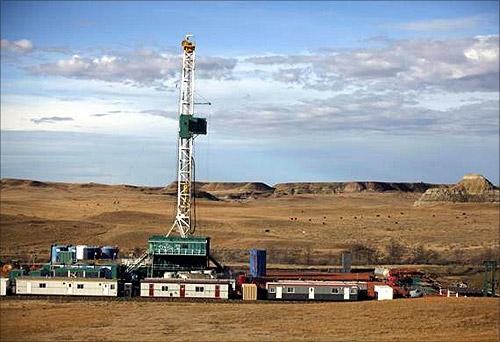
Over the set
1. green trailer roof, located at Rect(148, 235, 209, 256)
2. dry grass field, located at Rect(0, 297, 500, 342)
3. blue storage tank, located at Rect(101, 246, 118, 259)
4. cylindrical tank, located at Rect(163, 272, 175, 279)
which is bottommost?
dry grass field, located at Rect(0, 297, 500, 342)

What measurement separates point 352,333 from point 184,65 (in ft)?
54.6

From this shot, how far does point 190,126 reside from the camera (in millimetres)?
37344

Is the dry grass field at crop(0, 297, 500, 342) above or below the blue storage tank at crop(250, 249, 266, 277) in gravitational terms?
below

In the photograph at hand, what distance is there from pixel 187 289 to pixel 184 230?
5.77m

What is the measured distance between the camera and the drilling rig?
35000mm

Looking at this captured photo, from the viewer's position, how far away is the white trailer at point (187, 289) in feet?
106

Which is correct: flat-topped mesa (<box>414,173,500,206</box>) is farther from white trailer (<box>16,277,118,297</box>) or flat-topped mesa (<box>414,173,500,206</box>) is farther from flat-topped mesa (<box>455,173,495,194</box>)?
white trailer (<box>16,277,118,297</box>)

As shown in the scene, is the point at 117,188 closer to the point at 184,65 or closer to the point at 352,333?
the point at 184,65

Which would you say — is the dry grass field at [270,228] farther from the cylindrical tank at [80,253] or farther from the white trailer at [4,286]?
the white trailer at [4,286]

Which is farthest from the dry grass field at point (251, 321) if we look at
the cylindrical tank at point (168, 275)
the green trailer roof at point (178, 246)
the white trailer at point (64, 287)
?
the green trailer roof at point (178, 246)

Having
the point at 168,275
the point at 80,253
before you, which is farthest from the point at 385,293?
the point at 80,253

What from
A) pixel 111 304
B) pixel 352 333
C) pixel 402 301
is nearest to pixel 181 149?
pixel 111 304

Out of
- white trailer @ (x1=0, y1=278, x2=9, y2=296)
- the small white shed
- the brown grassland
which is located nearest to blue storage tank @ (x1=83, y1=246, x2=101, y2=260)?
the brown grassland

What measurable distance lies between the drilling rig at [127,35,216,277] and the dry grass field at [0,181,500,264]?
35.0 ft
